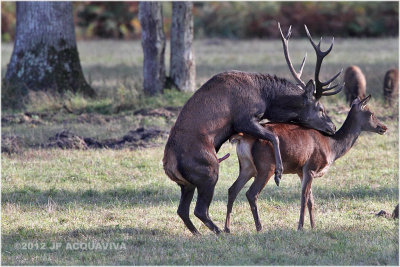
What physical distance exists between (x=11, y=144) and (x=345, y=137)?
19.9 feet

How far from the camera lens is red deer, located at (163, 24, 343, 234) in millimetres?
7980

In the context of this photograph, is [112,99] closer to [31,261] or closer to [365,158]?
[365,158]

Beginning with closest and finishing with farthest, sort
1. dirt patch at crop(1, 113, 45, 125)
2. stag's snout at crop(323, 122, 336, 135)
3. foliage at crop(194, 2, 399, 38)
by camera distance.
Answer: stag's snout at crop(323, 122, 336, 135), dirt patch at crop(1, 113, 45, 125), foliage at crop(194, 2, 399, 38)

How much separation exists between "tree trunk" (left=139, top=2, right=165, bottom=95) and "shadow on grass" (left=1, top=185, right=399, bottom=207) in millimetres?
6411

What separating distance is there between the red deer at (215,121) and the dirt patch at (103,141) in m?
4.43

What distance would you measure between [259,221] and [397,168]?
396 centimetres

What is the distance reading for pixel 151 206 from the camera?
31.0 feet

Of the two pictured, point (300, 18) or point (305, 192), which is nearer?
point (305, 192)

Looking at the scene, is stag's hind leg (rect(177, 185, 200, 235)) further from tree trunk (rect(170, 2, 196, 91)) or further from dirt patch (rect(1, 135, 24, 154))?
tree trunk (rect(170, 2, 196, 91))

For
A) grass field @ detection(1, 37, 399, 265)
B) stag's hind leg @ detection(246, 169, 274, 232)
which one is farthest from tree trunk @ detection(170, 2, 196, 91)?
stag's hind leg @ detection(246, 169, 274, 232)

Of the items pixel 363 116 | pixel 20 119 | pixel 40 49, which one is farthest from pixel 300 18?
pixel 363 116

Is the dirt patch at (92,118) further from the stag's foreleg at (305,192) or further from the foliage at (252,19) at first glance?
the foliage at (252,19)

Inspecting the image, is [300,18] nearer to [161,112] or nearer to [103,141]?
[161,112]

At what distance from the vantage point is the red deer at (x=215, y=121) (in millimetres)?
7980
